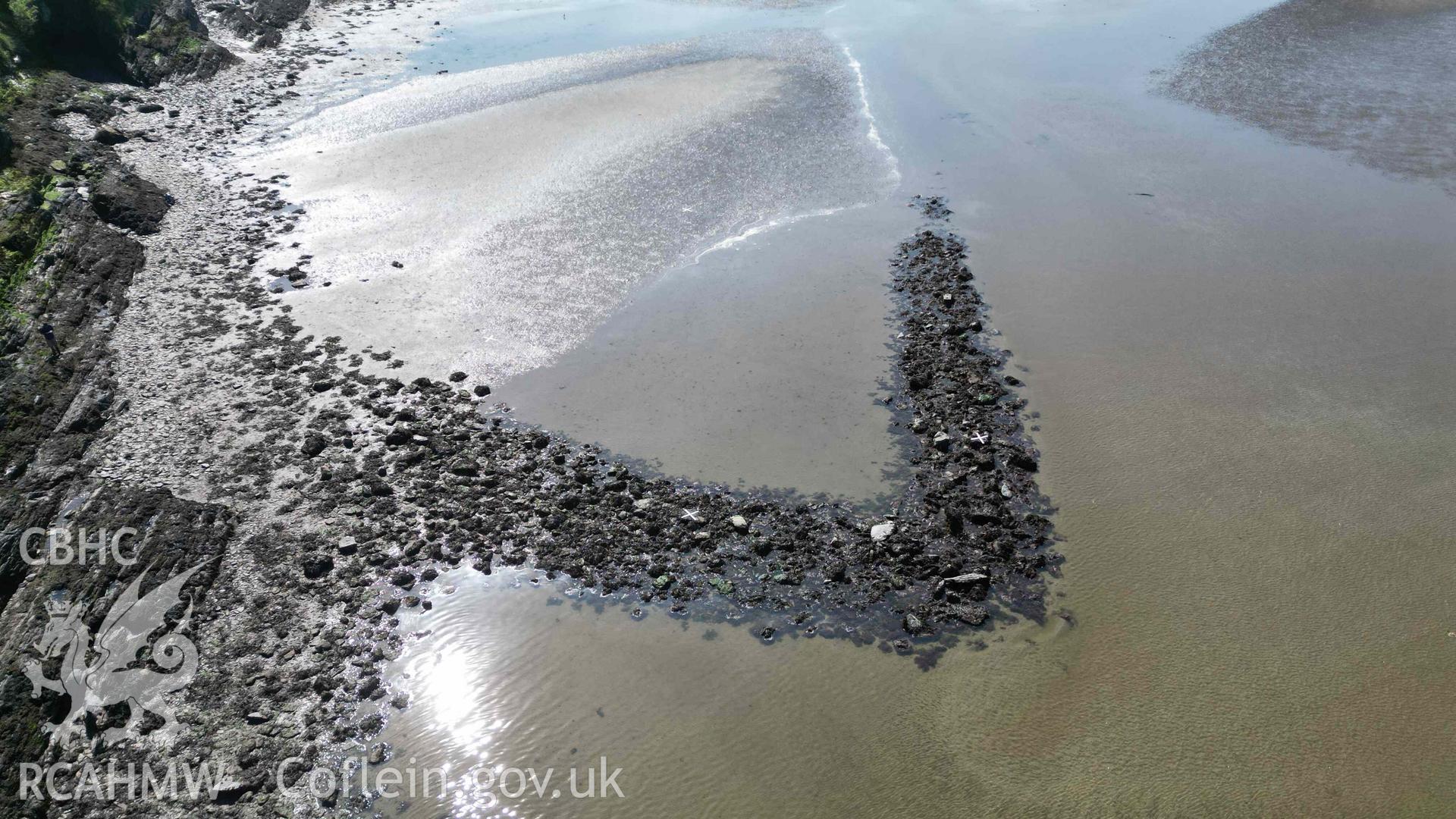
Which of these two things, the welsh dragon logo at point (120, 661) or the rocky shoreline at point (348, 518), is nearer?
the welsh dragon logo at point (120, 661)

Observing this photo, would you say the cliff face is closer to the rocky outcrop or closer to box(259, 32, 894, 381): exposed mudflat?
box(259, 32, 894, 381): exposed mudflat

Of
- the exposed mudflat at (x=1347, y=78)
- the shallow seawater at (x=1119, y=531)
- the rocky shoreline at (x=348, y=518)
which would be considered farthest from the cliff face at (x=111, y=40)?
the exposed mudflat at (x=1347, y=78)

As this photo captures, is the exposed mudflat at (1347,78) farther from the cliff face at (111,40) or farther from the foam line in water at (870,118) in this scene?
the cliff face at (111,40)

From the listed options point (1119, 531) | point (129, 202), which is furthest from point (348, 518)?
point (129, 202)

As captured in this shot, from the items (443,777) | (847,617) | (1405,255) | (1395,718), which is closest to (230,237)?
(443,777)

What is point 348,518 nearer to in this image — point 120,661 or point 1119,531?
point 120,661

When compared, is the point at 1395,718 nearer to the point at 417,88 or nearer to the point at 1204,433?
the point at 1204,433
